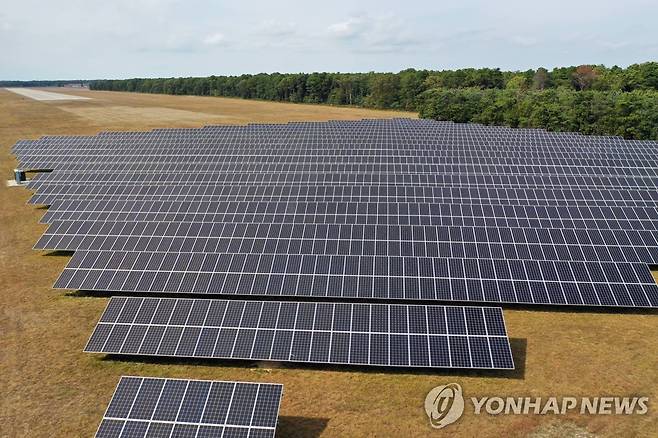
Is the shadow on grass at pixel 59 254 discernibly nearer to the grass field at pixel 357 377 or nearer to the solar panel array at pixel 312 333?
the grass field at pixel 357 377

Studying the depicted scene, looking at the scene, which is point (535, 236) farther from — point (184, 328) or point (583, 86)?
point (583, 86)

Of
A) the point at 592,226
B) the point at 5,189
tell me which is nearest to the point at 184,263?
the point at 592,226

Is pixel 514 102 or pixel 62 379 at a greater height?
pixel 514 102

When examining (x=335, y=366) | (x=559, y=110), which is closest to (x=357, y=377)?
(x=335, y=366)

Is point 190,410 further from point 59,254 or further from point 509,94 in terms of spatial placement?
point 509,94

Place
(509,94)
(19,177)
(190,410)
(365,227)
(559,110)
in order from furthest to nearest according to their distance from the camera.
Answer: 1. (509,94)
2. (559,110)
3. (19,177)
4. (365,227)
5. (190,410)

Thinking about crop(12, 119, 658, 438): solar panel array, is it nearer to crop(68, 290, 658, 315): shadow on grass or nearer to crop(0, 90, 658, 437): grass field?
crop(68, 290, 658, 315): shadow on grass
